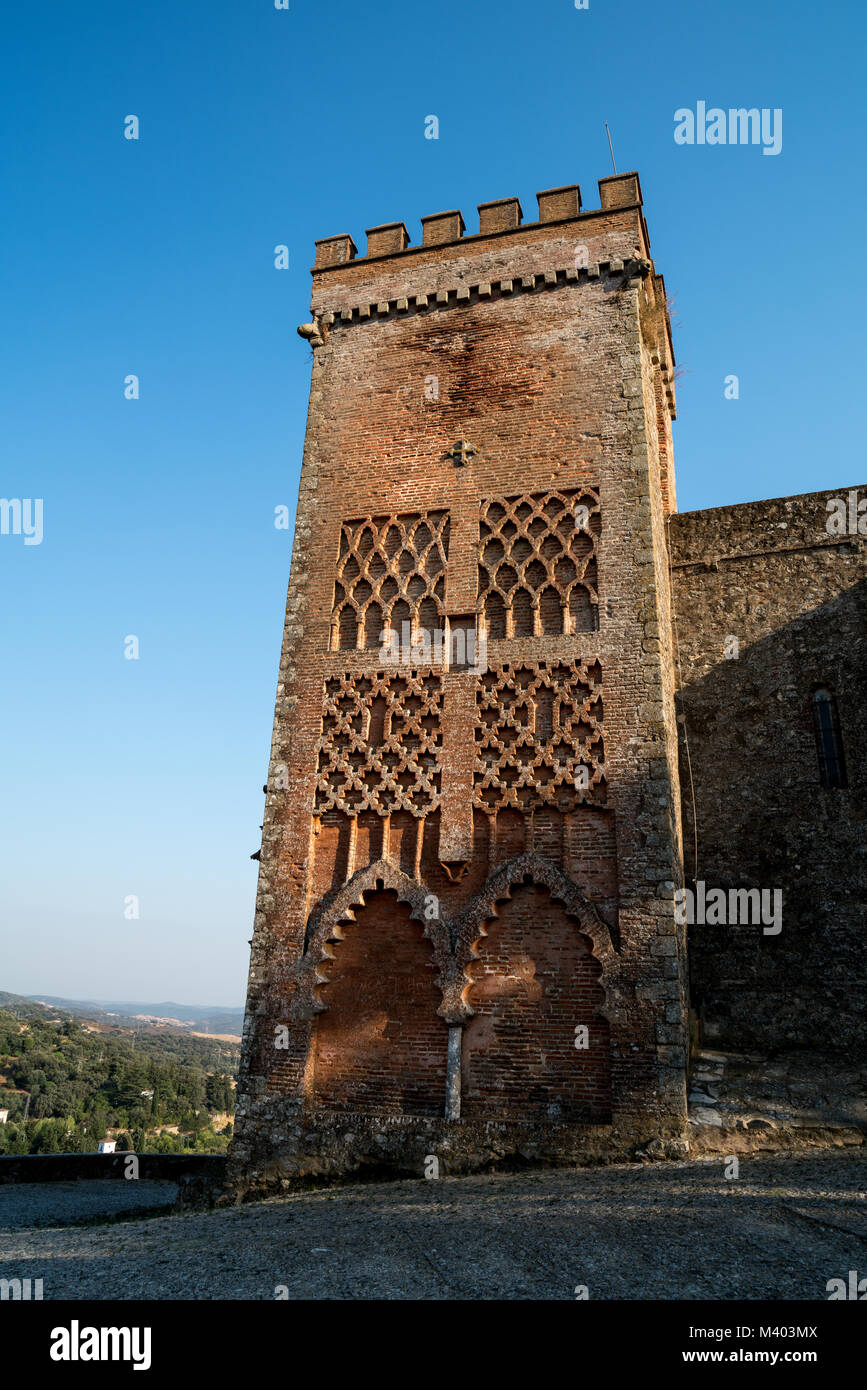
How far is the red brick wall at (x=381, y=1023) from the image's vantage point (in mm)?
9281

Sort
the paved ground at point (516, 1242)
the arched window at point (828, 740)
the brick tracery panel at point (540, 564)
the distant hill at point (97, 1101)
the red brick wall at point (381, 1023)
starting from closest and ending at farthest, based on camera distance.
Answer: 1. the paved ground at point (516, 1242)
2. the red brick wall at point (381, 1023)
3. the brick tracery panel at point (540, 564)
4. the arched window at point (828, 740)
5. the distant hill at point (97, 1101)

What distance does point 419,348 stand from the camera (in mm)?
12352

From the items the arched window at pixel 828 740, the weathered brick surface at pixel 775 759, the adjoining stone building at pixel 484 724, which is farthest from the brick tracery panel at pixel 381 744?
Answer: the arched window at pixel 828 740

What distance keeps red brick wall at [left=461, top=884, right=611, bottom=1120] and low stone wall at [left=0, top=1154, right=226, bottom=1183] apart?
6477 mm

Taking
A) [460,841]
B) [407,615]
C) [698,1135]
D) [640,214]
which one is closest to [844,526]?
[640,214]

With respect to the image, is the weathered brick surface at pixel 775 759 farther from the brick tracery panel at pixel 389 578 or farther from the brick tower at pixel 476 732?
the brick tracery panel at pixel 389 578

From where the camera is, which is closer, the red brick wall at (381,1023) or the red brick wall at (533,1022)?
the red brick wall at (533,1022)

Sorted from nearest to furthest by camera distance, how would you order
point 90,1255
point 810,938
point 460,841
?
point 90,1255, point 460,841, point 810,938

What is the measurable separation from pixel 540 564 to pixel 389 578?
2.03 meters

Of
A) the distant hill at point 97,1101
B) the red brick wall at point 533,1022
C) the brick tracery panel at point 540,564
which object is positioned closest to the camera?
the red brick wall at point 533,1022

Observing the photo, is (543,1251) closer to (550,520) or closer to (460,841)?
(460,841)

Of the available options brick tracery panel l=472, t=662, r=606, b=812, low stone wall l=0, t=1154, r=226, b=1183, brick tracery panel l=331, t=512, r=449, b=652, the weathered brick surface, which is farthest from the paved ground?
low stone wall l=0, t=1154, r=226, b=1183

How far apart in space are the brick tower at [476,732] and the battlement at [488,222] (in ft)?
0.14

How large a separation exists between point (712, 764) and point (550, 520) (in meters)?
4.02
